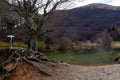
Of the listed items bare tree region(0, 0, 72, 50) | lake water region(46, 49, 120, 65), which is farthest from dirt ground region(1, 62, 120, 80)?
lake water region(46, 49, 120, 65)

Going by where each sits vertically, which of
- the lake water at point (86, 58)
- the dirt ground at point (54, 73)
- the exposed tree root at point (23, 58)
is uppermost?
the exposed tree root at point (23, 58)

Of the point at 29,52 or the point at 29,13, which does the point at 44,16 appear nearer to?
the point at 29,13

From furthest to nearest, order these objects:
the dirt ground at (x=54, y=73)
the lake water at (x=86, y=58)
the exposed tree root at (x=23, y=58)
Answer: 1. the lake water at (x=86, y=58)
2. the exposed tree root at (x=23, y=58)
3. the dirt ground at (x=54, y=73)

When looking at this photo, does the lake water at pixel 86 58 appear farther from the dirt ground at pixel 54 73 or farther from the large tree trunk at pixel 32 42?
the dirt ground at pixel 54 73

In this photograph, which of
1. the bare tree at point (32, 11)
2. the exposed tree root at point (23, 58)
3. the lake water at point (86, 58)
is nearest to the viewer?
the exposed tree root at point (23, 58)

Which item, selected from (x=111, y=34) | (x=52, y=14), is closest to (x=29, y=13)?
(x=52, y=14)

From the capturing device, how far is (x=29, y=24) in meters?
24.6

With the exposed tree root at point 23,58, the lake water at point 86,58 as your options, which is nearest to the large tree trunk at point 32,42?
the exposed tree root at point 23,58

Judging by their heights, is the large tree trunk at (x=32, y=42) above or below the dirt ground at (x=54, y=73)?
above

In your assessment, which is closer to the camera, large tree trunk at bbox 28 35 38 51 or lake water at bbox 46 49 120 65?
large tree trunk at bbox 28 35 38 51

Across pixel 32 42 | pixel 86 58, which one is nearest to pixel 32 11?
pixel 32 42

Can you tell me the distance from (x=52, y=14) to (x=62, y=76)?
1143cm

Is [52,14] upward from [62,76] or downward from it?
upward

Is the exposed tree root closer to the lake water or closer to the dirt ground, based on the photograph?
the dirt ground
